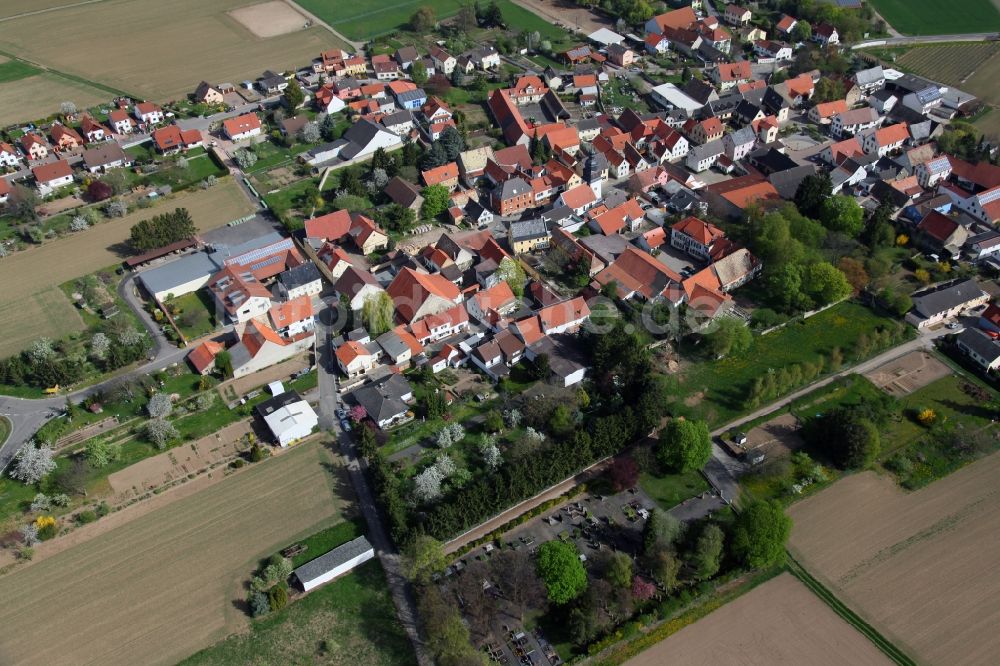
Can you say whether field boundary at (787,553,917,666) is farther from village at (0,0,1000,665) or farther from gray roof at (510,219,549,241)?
gray roof at (510,219,549,241)

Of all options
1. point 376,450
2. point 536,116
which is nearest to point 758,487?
point 376,450

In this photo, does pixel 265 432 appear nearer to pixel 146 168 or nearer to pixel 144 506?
pixel 144 506

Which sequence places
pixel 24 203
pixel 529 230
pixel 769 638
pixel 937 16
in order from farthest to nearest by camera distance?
pixel 937 16 < pixel 24 203 < pixel 529 230 < pixel 769 638

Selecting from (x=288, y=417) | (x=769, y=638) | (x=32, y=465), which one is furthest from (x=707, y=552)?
(x=32, y=465)

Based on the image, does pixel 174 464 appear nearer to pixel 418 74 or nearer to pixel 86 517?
pixel 86 517

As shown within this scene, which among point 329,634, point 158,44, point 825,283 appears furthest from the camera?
point 158,44

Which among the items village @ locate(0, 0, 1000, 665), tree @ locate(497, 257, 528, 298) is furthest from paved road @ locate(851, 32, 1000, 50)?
tree @ locate(497, 257, 528, 298)

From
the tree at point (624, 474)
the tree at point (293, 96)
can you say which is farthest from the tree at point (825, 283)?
the tree at point (293, 96)

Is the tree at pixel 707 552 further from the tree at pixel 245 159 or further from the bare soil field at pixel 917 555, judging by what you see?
the tree at pixel 245 159
